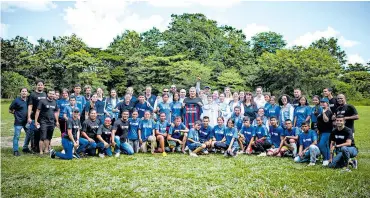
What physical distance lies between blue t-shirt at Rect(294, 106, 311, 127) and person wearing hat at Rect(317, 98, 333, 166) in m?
0.79

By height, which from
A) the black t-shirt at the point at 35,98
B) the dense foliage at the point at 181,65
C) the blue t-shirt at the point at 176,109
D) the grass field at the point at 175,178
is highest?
the dense foliage at the point at 181,65

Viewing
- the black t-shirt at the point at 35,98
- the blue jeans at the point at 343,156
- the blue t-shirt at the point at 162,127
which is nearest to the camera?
the blue jeans at the point at 343,156

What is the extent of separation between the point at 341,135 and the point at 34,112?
7653 mm

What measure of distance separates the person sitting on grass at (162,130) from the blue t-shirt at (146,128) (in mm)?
170

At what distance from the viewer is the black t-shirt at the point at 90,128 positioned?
819 cm

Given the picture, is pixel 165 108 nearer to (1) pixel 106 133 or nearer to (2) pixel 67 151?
(1) pixel 106 133

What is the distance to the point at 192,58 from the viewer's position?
39094 mm

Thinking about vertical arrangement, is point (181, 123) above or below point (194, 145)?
above

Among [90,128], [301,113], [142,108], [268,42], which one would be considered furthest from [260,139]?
[268,42]

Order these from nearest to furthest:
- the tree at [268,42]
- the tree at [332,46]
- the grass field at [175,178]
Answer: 1. the grass field at [175,178]
2. the tree at [268,42]
3. the tree at [332,46]

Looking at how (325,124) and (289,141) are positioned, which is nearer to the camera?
(325,124)

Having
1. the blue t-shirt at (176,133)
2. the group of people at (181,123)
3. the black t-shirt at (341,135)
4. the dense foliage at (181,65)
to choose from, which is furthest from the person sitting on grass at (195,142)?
the dense foliage at (181,65)

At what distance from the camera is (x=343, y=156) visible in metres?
6.66

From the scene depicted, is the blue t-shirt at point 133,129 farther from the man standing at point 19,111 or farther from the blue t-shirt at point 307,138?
the blue t-shirt at point 307,138
